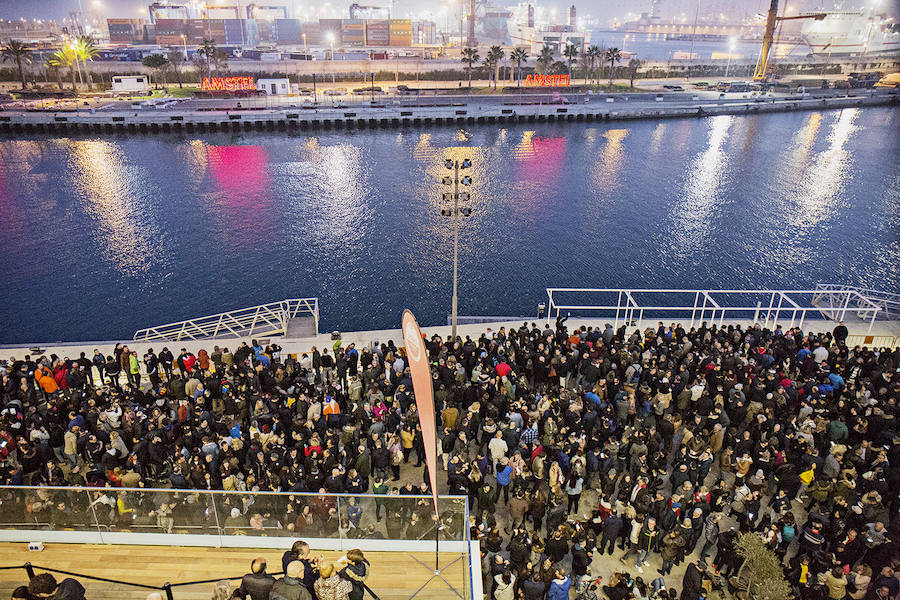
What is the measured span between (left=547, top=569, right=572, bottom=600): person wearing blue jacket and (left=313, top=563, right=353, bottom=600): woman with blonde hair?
3565 millimetres

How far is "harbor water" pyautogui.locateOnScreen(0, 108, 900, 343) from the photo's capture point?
33.4m

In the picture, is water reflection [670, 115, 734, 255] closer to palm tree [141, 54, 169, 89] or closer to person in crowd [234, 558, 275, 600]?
person in crowd [234, 558, 275, 600]

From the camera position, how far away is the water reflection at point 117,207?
123ft

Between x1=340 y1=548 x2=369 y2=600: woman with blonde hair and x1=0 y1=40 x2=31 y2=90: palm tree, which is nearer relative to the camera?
x1=340 y1=548 x2=369 y2=600: woman with blonde hair

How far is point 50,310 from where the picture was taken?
3138 centimetres

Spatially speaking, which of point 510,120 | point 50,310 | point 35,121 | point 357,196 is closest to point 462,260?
point 357,196

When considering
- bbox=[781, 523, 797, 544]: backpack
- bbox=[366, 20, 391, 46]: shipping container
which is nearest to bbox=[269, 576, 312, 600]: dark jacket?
bbox=[781, 523, 797, 544]: backpack

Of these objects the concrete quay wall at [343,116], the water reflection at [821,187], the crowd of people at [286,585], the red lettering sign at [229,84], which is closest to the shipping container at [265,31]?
the red lettering sign at [229,84]

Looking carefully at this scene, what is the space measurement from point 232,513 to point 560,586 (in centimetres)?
526

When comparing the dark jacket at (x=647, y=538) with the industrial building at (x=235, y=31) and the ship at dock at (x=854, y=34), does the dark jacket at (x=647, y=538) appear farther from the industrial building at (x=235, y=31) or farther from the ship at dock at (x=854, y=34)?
the ship at dock at (x=854, y=34)

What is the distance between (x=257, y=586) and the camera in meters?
7.30

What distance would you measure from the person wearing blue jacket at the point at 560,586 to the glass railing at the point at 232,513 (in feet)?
5.39

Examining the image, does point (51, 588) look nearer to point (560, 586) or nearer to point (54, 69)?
point (560, 586)

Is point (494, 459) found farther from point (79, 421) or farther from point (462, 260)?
point (462, 260)
